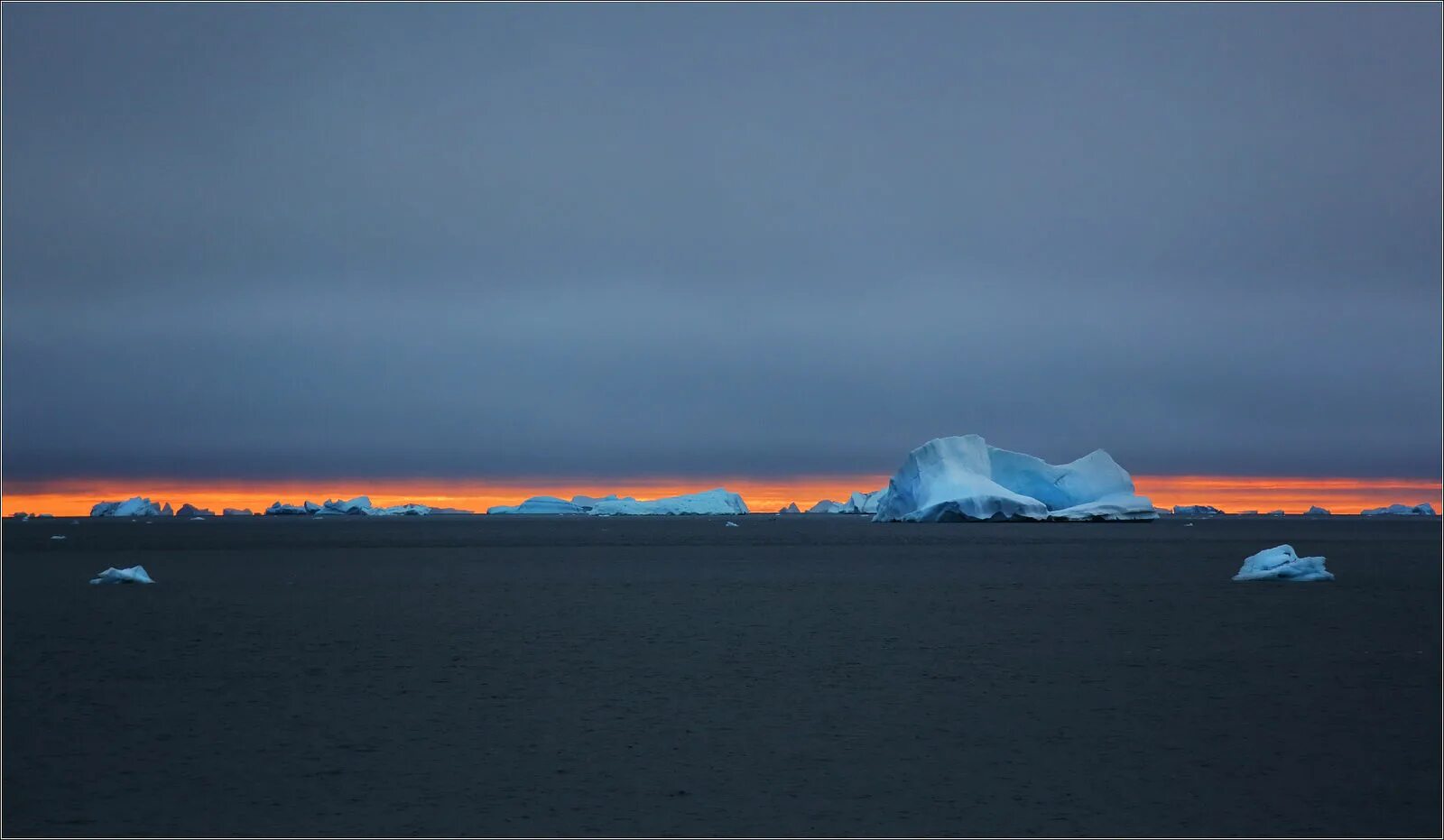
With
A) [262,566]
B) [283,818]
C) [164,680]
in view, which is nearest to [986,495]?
[262,566]

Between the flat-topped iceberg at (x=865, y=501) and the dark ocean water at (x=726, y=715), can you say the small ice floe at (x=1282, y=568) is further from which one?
the flat-topped iceberg at (x=865, y=501)

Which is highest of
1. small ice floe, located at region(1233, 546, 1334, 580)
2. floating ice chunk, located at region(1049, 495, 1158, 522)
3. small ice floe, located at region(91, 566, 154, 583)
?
floating ice chunk, located at region(1049, 495, 1158, 522)

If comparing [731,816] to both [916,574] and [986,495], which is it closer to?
[916,574]

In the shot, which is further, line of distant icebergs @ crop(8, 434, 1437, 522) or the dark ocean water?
line of distant icebergs @ crop(8, 434, 1437, 522)

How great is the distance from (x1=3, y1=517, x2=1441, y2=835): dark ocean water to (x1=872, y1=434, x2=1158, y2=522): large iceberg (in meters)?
38.6

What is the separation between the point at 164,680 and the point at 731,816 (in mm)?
Answer: 8260

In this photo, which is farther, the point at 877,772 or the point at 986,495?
the point at 986,495

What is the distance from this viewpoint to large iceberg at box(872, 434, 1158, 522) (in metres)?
64.4

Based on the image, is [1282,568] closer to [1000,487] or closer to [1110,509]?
[1000,487]

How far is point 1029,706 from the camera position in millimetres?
12492

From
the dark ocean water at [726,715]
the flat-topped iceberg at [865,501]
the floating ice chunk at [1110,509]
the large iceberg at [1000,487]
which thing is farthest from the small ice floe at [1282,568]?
the flat-topped iceberg at [865,501]

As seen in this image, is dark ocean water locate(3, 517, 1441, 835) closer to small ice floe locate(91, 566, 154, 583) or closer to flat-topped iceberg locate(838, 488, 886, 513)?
small ice floe locate(91, 566, 154, 583)

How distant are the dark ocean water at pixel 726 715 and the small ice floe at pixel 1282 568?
10.9ft

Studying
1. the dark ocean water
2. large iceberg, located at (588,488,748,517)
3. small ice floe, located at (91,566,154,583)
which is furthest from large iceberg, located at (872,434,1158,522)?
large iceberg, located at (588,488,748,517)
